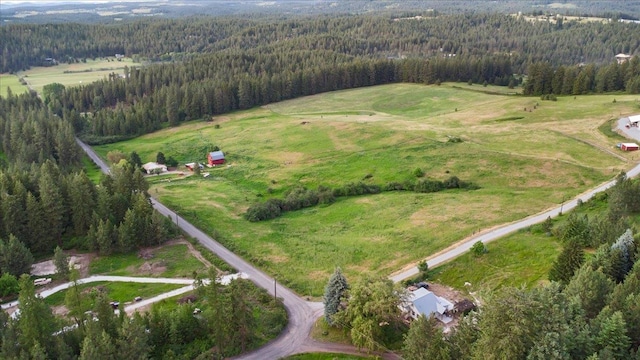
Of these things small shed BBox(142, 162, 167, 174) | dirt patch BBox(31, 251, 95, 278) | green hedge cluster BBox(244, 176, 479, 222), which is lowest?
small shed BBox(142, 162, 167, 174)

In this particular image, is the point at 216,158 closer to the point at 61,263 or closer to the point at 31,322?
the point at 61,263

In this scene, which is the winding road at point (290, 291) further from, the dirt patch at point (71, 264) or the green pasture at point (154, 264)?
the dirt patch at point (71, 264)

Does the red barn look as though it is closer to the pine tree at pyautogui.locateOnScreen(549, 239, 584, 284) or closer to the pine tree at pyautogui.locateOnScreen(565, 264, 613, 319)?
the pine tree at pyautogui.locateOnScreen(549, 239, 584, 284)

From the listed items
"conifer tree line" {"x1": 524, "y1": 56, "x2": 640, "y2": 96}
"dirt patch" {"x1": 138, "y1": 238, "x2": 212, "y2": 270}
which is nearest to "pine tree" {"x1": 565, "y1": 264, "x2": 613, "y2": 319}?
"dirt patch" {"x1": 138, "y1": 238, "x2": 212, "y2": 270}

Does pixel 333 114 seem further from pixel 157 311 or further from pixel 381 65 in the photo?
pixel 157 311

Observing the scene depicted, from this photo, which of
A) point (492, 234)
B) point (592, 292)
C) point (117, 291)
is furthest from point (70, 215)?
point (592, 292)

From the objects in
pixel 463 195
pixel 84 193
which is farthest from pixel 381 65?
pixel 84 193

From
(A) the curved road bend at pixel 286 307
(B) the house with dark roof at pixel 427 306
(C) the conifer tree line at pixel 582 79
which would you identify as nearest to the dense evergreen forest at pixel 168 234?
(C) the conifer tree line at pixel 582 79

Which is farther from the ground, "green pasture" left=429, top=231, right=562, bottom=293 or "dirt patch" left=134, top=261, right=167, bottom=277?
"green pasture" left=429, top=231, right=562, bottom=293
